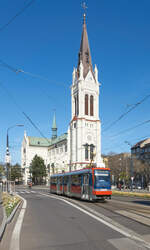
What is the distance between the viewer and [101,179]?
2277cm

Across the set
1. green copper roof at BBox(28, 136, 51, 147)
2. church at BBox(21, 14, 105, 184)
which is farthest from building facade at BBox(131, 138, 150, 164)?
green copper roof at BBox(28, 136, 51, 147)

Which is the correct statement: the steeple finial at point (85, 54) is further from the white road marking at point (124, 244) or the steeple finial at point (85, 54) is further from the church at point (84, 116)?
the white road marking at point (124, 244)

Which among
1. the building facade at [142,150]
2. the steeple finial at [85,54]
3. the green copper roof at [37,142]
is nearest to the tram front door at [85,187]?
the building facade at [142,150]

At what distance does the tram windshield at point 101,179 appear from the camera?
73.7ft

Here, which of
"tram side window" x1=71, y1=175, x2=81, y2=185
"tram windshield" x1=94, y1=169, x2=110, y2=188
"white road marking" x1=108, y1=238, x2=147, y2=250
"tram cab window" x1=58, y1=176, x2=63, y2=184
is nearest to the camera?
"white road marking" x1=108, y1=238, x2=147, y2=250

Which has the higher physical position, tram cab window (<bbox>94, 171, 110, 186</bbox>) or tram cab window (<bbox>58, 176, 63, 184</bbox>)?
tram cab window (<bbox>94, 171, 110, 186</bbox>)

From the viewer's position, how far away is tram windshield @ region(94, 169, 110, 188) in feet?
73.7

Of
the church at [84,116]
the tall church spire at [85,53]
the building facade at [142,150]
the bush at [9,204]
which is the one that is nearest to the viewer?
the bush at [9,204]

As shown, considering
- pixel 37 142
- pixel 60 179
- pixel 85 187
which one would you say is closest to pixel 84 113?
pixel 37 142

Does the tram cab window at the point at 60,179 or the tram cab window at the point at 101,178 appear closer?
the tram cab window at the point at 101,178

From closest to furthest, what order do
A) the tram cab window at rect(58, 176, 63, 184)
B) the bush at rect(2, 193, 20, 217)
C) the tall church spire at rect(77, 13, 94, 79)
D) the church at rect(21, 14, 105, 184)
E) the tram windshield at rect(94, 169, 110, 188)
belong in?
1. the bush at rect(2, 193, 20, 217)
2. the tram windshield at rect(94, 169, 110, 188)
3. the tram cab window at rect(58, 176, 63, 184)
4. the church at rect(21, 14, 105, 184)
5. the tall church spire at rect(77, 13, 94, 79)

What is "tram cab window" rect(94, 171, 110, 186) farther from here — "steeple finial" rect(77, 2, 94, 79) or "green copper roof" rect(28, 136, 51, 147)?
"green copper roof" rect(28, 136, 51, 147)

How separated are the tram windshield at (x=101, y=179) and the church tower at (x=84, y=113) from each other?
59.5m

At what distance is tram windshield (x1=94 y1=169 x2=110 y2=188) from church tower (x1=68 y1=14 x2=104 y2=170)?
195 ft
